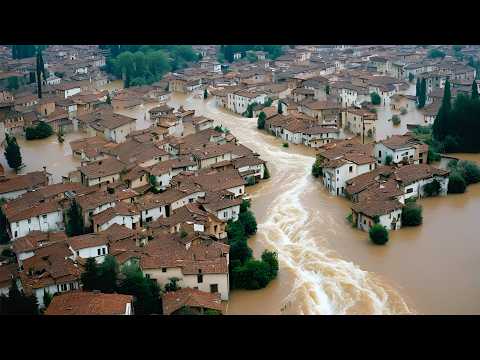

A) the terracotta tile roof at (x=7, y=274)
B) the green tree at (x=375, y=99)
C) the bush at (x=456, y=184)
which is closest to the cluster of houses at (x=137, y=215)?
the terracotta tile roof at (x=7, y=274)

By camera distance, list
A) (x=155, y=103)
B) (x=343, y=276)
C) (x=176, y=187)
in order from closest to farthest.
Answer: (x=343, y=276)
(x=176, y=187)
(x=155, y=103)

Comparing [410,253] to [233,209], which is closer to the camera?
[410,253]

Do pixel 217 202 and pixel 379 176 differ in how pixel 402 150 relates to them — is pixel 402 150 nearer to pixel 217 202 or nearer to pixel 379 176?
pixel 379 176

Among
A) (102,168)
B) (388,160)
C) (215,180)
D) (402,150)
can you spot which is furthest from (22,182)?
(402,150)

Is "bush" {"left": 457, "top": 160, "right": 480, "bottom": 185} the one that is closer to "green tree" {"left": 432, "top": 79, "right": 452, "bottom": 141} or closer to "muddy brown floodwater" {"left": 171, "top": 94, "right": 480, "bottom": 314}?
"muddy brown floodwater" {"left": 171, "top": 94, "right": 480, "bottom": 314}

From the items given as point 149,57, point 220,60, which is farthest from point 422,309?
point 220,60

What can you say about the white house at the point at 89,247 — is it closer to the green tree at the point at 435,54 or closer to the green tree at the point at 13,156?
the green tree at the point at 13,156

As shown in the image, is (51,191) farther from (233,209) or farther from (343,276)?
(343,276)
